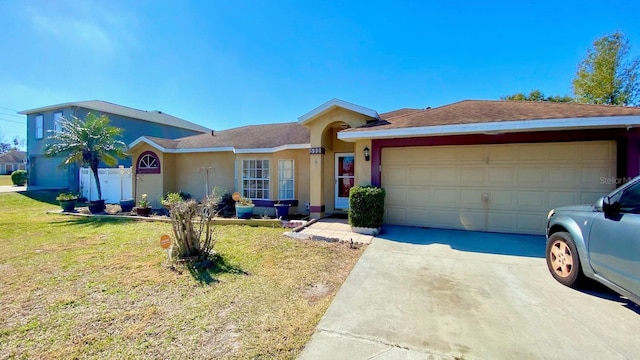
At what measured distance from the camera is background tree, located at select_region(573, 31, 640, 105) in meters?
20.5

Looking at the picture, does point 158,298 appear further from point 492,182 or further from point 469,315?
point 492,182

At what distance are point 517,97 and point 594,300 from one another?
2993 centimetres

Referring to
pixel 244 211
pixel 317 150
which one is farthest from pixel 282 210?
pixel 317 150

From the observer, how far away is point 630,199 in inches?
139

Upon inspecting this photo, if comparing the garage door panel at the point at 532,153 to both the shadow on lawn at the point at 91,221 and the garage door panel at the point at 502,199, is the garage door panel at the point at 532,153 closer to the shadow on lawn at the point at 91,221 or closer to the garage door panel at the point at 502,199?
the garage door panel at the point at 502,199

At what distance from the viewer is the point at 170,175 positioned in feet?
46.8

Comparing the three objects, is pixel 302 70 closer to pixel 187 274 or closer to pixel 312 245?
pixel 312 245

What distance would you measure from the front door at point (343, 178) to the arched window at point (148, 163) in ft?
A: 30.7

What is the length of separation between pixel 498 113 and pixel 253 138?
34.1 ft

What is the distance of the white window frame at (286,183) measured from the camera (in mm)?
11766

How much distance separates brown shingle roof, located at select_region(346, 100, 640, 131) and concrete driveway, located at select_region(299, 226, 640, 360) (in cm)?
381

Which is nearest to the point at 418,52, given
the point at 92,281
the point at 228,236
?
the point at 228,236

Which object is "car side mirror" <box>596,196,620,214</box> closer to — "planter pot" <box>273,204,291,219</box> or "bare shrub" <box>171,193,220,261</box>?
"bare shrub" <box>171,193,220,261</box>

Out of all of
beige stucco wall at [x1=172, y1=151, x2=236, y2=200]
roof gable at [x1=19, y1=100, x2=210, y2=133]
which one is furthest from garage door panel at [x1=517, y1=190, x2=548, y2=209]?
roof gable at [x1=19, y1=100, x2=210, y2=133]
